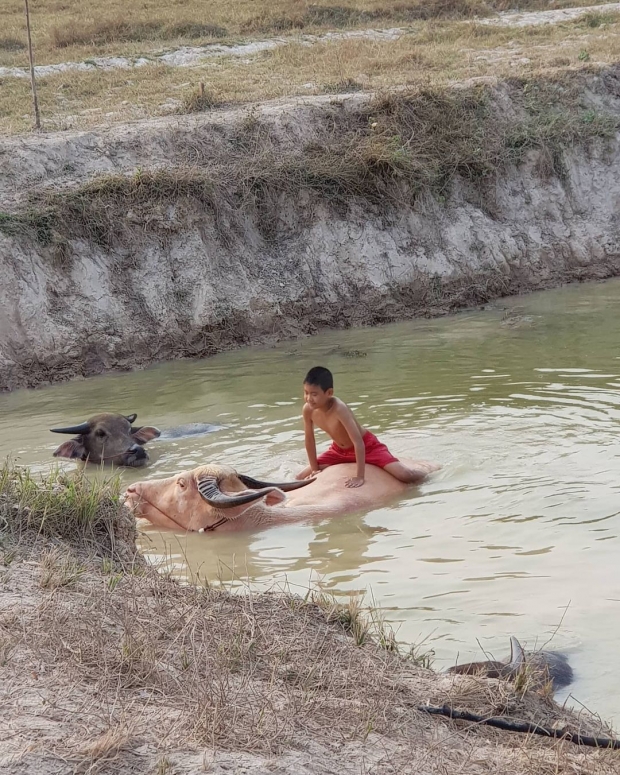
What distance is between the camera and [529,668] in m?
3.88

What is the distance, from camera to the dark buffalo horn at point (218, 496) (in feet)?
19.8

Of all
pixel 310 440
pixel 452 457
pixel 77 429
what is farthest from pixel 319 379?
pixel 77 429

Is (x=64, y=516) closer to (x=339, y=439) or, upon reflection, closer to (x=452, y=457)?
(x=339, y=439)

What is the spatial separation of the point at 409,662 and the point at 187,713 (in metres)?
1.29

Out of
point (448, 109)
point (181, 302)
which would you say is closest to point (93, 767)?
point (181, 302)

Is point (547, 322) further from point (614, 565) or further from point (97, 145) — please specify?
point (614, 565)

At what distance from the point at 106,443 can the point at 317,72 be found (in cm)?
1171

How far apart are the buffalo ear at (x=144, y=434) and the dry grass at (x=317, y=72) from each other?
7.30 m

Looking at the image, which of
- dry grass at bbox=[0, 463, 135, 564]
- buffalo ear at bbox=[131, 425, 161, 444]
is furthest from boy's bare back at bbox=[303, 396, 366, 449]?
dry grass at bbox=[0, 463, 135, 564]

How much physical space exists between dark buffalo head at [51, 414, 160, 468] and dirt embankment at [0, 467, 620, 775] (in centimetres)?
367

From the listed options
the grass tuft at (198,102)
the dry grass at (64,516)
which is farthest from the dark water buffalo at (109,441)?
the grass tuft at (198,102)

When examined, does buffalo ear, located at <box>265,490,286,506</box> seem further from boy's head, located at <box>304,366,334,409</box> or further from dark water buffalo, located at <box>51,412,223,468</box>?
dark water buffalo, located at <box>51,412,223,468</box>

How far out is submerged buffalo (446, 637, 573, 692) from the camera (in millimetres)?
3896

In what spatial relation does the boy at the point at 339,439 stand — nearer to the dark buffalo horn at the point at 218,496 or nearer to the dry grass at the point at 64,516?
the dark buffalo horn at the point at 218,496
